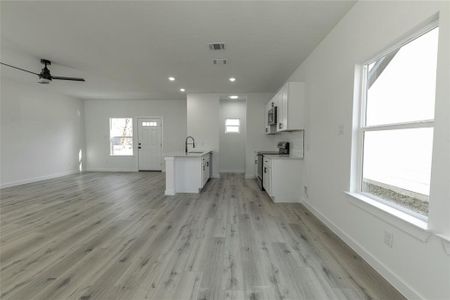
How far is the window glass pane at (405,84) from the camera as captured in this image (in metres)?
1.59

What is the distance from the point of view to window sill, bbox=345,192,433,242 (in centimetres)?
150

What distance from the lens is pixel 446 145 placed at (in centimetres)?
136

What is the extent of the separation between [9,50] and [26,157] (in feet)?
11.5

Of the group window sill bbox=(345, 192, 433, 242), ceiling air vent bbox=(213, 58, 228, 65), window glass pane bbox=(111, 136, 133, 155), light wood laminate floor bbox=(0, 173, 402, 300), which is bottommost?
light wood laminate floor bbox=(0, 173, 402, 300)

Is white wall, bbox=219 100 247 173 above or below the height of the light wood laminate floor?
above

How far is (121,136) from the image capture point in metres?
8.30

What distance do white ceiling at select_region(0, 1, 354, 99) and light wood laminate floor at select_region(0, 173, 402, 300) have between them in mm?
2735

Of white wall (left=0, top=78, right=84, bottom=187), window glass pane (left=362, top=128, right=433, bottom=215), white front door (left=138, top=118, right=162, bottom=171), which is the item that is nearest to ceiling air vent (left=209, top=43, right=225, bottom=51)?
window glass pane (left=362, top=128, right=433, bottom=215)

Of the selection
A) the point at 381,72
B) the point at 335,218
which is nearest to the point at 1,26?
the point at 381,72

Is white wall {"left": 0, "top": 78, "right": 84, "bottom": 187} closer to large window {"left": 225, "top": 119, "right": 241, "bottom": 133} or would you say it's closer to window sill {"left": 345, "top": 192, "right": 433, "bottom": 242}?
large window {"left": 225, "top": 119, "right": 241, "bottom": 133}

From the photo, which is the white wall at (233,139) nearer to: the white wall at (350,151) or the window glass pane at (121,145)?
the window glass pane at (121,145)

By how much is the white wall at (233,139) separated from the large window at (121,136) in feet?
11.7

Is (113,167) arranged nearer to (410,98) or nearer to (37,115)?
(37,115)

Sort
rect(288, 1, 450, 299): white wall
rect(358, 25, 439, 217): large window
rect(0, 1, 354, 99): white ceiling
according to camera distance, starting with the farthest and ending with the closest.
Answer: rect(0, 1, 354, 99): white ceiling → rect(358, 25, 439, 217): large window → rect(288, 1, 450, 299): white wall
